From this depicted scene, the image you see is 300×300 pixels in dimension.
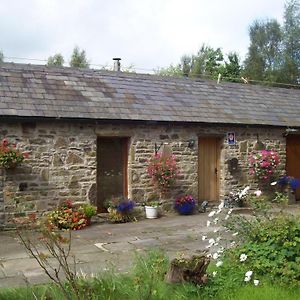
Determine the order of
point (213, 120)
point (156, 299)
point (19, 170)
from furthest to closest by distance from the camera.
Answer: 1. point (213, 120)
2. point (19, 170)
3. point (156, 299)

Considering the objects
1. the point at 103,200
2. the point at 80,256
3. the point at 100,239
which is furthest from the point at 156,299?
the point at 103,200

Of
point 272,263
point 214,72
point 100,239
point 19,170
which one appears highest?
point 214,72

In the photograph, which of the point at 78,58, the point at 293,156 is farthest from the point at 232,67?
the point at 293,156

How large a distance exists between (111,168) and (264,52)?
25459mm

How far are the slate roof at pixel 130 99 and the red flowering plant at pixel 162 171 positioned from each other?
113cm

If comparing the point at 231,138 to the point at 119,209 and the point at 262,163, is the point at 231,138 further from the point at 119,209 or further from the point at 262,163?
the point at 119,209

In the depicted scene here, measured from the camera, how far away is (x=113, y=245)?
8.42 metres

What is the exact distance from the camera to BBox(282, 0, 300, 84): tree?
32312 mm

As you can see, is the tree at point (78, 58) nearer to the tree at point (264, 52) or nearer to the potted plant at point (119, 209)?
the tree at point (264, 52)

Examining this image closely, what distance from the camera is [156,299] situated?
4.61m

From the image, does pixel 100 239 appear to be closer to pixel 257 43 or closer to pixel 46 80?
pixel 46 80

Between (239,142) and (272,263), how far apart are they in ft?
28.9

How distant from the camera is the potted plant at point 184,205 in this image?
12.4 m

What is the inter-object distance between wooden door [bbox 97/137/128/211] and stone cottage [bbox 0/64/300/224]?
3 centimetres
